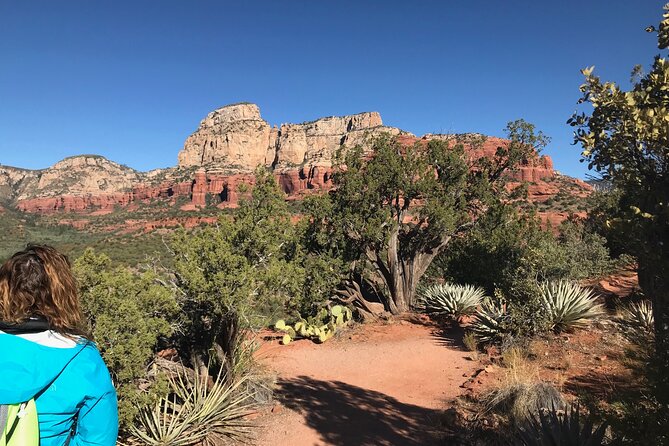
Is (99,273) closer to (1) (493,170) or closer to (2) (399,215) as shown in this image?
(2) (399,215)

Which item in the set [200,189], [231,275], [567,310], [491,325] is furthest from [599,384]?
[200,189]

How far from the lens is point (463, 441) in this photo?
489 centimetres

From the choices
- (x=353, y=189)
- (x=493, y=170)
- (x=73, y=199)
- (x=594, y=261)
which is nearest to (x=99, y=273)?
(x=353, y=189)

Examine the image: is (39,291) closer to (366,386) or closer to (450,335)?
(366,386)

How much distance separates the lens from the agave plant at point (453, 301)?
38.7 feet

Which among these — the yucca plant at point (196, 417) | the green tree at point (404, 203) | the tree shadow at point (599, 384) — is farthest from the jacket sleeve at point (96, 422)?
the green tree at point (404, 203)

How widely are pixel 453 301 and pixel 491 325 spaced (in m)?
2.82

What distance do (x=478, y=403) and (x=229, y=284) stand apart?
13.6 ft

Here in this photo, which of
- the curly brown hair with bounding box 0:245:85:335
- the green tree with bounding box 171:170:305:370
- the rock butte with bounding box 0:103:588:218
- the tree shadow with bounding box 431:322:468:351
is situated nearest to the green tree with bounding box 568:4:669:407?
the curly brown hair with bounding box 0:245:85:335

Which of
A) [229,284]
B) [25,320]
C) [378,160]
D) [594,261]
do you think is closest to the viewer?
[25,320]

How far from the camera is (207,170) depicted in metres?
115

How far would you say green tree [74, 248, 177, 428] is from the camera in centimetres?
458

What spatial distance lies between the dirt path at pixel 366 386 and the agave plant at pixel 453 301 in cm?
101

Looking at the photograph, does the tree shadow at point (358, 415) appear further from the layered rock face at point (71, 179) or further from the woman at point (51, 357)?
the layered rock face at point (71, 179)
